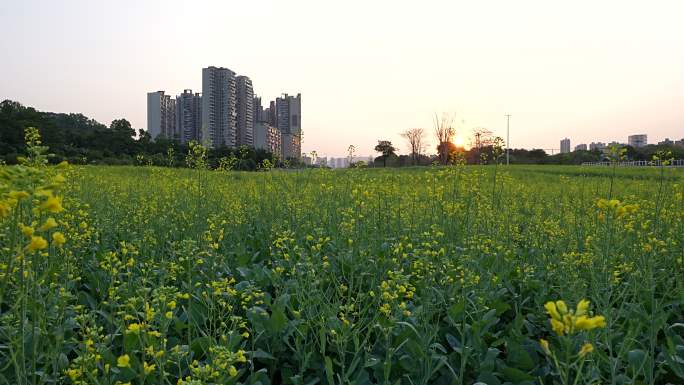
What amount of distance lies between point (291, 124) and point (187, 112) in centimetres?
3007

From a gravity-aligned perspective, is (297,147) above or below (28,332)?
above

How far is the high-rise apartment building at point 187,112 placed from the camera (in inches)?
→ 1587

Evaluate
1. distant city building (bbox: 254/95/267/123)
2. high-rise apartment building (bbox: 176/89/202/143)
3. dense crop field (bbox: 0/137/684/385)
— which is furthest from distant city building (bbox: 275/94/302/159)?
high-rise apartment building (bbox: 176/89/202/143)

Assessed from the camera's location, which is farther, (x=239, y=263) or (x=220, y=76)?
(x=220, y=76)

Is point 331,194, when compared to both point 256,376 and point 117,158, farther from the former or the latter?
point 117,158

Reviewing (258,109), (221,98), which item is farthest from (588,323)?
(258,109)

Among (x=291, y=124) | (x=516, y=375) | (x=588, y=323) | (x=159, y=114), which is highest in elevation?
(x=159, y=114)

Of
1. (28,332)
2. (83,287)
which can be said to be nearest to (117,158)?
(83,287)

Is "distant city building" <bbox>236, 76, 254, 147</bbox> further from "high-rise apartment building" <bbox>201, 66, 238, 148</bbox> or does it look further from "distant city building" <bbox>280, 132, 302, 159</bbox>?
"distant city building" <bbox>280, 132, 302, 159</bbox>

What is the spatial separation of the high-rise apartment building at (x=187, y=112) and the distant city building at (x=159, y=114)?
0.62 m

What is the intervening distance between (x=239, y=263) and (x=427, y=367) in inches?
85.2

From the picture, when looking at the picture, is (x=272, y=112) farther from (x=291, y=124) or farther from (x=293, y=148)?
(x=293, y=148)

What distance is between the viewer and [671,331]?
3.06 metres

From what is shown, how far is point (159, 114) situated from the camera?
1630 inches
